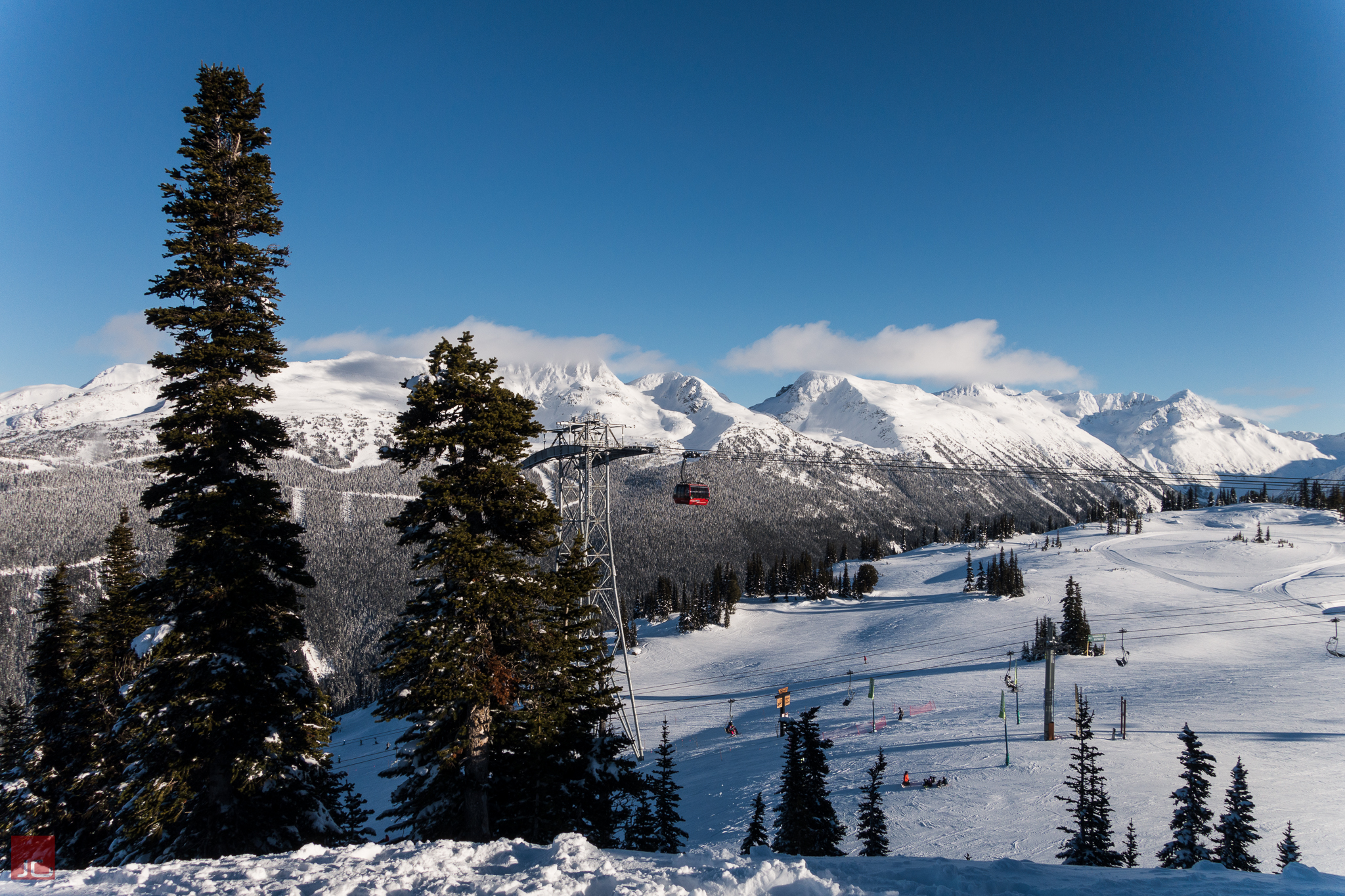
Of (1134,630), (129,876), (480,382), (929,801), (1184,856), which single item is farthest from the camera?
(1134,630)

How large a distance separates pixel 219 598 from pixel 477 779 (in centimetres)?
676

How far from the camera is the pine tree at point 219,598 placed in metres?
14.1

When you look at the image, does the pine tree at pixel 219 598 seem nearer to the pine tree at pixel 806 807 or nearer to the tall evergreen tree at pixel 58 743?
the tall evergreen tree at pixel 58 743

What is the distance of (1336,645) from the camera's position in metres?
75.9

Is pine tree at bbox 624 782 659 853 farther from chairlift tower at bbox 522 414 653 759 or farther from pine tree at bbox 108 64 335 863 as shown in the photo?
pine tree at bbox 108 64 335 863

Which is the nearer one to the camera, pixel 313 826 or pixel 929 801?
pixel 313 826

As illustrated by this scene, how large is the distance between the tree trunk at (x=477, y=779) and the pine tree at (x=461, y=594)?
0.08 feet

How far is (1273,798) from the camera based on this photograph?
3481cm

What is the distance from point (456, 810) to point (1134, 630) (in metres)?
106

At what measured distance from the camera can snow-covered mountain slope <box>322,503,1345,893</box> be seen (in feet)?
114

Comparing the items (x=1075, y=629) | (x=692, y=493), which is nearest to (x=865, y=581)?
(x=1075, y=629)

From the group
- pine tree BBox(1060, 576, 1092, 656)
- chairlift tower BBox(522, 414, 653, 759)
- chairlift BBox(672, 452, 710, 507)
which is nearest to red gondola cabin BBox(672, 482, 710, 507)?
chairlift BBox(672, 452, 710, 507)

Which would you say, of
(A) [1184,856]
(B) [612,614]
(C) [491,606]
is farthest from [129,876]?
(A) [1184,856]

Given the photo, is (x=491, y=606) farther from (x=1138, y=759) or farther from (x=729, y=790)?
(x=1138, y=759)
